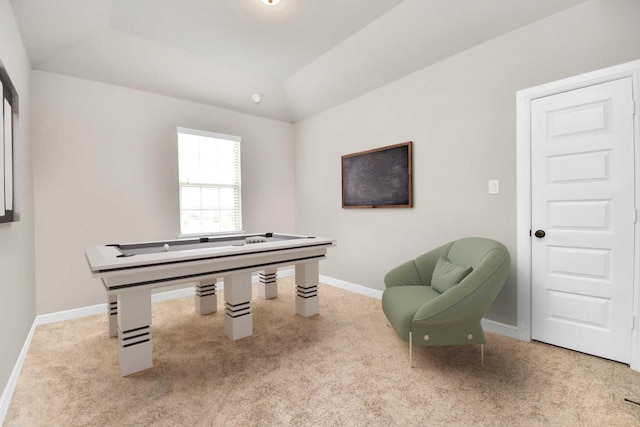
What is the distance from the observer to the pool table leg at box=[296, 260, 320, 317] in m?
3.21

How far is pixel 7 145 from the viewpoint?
6.24ft

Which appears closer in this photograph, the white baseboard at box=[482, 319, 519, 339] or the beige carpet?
the beige carpet

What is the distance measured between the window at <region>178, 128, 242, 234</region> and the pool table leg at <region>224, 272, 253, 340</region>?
1764mm

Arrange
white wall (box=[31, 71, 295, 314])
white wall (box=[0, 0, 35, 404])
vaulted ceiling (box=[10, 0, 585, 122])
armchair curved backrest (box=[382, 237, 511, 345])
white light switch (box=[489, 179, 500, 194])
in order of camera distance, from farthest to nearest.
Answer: white wall (box=[31, 71, 295, 314])
white light switch (box=[489, 179, 500, 194])
vaulted ceiling (box=[10, 0, 585, 122])
armchair curved backrest (box=[382, 237, 511, 345])
white wall (box=[0, 0, 35, 404])

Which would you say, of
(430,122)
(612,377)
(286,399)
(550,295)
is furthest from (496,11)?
(286,399)

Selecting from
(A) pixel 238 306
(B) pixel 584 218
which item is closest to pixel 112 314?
(A) pixel 238 306

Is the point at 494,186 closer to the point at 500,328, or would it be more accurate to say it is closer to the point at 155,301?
the point at 500,328

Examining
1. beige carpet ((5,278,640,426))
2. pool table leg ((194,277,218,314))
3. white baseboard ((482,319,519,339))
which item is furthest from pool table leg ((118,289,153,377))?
white baseboard ((482,319,519,339))

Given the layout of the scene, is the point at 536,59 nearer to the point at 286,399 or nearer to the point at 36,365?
the point at 286,399

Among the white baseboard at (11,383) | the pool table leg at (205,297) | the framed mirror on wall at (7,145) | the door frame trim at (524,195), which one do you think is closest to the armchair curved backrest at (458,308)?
the door frame trim at (524,195)

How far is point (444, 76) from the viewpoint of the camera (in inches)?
121

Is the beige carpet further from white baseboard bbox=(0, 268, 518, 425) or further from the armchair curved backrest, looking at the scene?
the armchair curved backrest

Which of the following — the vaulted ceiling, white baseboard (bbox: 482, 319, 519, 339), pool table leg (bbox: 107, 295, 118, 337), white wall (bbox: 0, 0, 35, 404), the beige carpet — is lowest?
the beige carpet

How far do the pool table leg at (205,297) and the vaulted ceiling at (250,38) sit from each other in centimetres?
243
